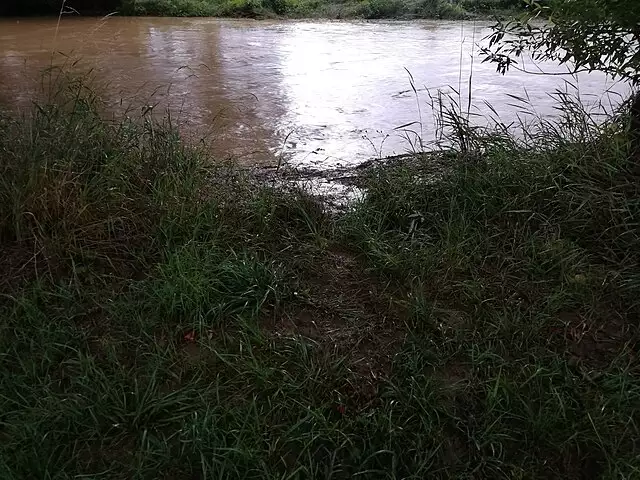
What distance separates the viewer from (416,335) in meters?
2.34

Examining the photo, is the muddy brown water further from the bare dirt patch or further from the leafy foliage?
the bare dirt patch

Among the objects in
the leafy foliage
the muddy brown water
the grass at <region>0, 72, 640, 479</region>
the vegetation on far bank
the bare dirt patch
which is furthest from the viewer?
the vegetation on far bank

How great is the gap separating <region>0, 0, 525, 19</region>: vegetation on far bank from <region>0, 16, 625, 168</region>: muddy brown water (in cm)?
215

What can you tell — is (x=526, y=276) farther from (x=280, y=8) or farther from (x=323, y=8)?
(x=323, y=8)

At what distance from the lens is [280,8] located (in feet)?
50.0

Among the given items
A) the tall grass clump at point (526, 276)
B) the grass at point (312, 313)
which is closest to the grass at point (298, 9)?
the grass at point (312, 313)

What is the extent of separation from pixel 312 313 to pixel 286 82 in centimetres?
479

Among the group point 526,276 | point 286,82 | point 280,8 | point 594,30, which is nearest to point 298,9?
point 280,8

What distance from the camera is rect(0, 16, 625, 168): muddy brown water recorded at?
4.88m

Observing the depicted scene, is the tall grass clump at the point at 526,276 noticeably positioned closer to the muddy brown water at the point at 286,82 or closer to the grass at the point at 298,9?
the muddy brown water at the point at 286,82

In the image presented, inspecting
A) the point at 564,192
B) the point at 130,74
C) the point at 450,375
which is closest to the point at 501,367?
the point at 450,375

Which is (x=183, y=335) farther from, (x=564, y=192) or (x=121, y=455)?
(x=564, y=192)

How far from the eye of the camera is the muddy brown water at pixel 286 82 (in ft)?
16.0

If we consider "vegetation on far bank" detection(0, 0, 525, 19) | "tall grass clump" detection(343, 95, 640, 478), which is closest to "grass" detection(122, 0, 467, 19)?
"vegetation on far bank" detection(0, 0, 525, 19)
